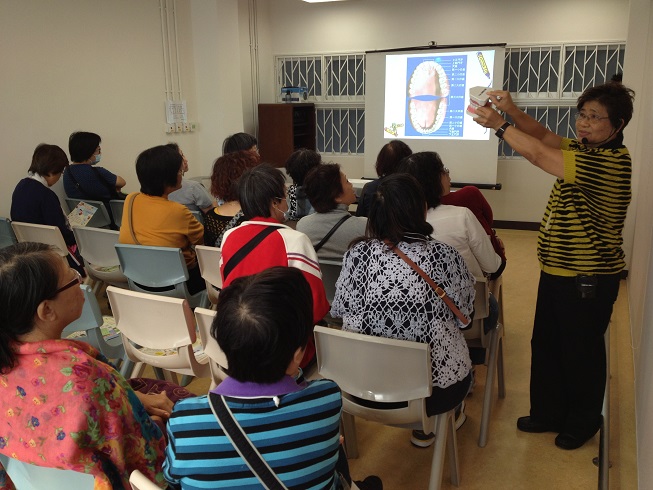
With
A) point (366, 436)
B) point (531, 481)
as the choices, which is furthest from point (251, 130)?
point (531, 481)

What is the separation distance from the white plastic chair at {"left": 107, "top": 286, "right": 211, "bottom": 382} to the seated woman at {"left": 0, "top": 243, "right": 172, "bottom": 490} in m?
0.68

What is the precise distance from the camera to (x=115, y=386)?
4.21 feet

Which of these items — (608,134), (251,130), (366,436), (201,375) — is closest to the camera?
(608,134)

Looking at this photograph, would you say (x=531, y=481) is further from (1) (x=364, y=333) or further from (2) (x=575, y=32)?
(2) (x=575, y=32)

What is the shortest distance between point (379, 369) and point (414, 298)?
244mm

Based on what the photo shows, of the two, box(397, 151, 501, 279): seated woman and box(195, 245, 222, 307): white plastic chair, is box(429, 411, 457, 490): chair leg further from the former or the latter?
box(195, 245, 222, 307): white plastic chair

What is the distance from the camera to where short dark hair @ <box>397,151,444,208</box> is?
89.4 inches

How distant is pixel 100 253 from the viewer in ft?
10.6

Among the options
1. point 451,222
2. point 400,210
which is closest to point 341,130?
point 451,222

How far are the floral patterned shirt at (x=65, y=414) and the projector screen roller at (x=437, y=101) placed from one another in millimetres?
5366

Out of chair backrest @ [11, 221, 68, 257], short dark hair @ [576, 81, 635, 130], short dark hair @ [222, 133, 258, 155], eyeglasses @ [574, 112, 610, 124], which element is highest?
short dark hair @ [576, 81, 635, 130]

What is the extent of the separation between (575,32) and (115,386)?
5980mm

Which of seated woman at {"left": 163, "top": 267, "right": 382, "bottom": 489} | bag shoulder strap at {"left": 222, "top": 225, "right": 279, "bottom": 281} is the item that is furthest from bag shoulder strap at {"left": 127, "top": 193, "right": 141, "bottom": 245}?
seated woman at {"left": 163, "top": 267, "right": 382, "bottom": 489}

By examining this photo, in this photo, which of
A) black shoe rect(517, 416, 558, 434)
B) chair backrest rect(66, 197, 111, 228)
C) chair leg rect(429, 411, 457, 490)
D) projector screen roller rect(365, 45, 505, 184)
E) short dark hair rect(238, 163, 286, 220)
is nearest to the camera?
chair leg rect(429, 411, 457, 490)
